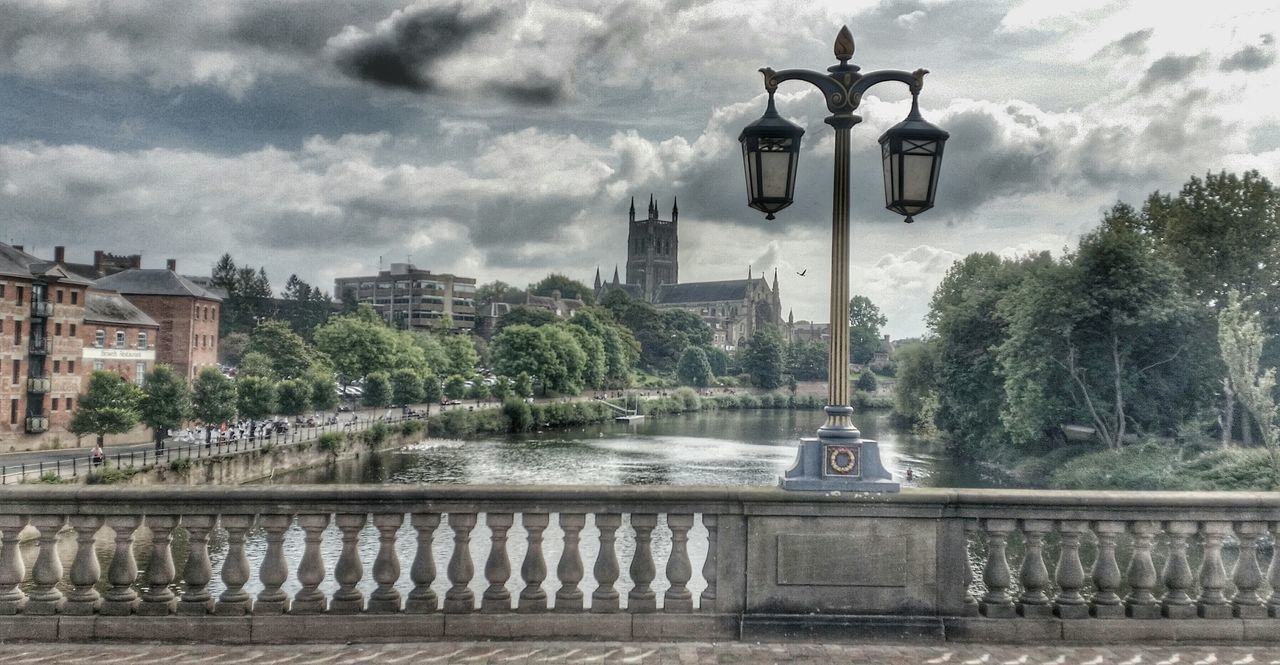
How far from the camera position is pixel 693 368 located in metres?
152

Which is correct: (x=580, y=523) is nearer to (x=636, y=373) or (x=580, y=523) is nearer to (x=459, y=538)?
(x=459, y=538)

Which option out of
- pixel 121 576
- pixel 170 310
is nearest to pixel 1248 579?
pixel 121 576

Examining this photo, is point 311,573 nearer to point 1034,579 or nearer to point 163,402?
point 1034,579

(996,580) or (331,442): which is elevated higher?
(996,580)

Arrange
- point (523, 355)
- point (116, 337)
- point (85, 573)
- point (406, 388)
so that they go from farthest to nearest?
point (523, 355)
point (406, 388)
point (116, 337)
point (85, 573)

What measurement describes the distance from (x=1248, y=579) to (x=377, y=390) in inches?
3215

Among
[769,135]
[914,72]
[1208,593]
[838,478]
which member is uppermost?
[914,72]

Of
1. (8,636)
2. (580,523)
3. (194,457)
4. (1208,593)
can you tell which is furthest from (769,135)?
(194,457)

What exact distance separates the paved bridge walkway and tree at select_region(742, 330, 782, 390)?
152 meters

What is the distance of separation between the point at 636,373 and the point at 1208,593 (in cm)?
14280

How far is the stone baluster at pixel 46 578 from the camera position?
720cm

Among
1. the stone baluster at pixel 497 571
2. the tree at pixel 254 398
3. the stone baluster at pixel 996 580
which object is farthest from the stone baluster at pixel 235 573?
the tree at pixel 254 398

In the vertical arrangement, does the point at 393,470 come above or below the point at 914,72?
below

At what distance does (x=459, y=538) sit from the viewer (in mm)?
7430
